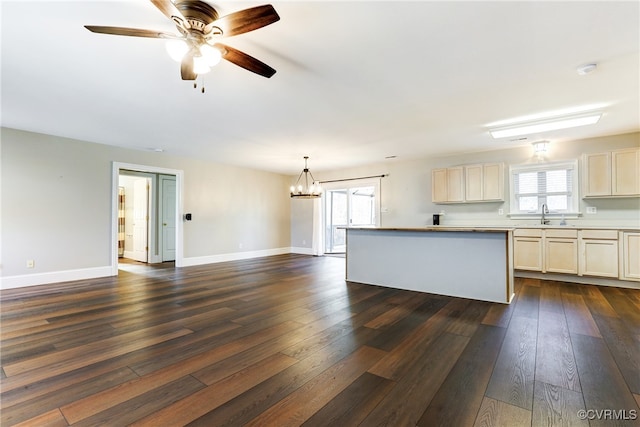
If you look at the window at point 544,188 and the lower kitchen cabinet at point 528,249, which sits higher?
the window at point 544,188

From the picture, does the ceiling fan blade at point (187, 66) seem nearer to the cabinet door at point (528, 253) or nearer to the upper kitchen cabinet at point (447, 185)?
the upper kitchen cabinet at point (447, 185)

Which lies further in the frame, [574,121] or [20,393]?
[574,121]

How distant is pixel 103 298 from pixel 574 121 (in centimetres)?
709

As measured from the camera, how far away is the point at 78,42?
2.38 meters

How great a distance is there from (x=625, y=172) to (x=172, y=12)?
6570 mm

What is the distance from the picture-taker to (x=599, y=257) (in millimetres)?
4750

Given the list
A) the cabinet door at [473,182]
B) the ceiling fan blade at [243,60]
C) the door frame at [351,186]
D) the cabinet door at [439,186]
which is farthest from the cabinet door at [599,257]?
the ceiling fan blade at [243,60]

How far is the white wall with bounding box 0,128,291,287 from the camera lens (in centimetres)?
→ 468

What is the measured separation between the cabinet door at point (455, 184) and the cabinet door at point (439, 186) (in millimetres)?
77

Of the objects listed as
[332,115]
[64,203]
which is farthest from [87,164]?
[332,115]

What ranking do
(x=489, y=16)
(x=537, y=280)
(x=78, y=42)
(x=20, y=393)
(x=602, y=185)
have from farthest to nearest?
(x=537, y=280) → (x=602, y=185) → (x=78, y=42) → (x=489, y=16) → (x=20, y=393)

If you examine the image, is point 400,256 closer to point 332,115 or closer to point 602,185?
point 332,115

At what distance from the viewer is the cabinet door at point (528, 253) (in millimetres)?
5223

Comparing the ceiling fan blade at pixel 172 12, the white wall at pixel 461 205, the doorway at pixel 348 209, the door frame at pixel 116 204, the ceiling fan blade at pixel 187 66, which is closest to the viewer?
the ceiling fan blade at pixel 172 12
